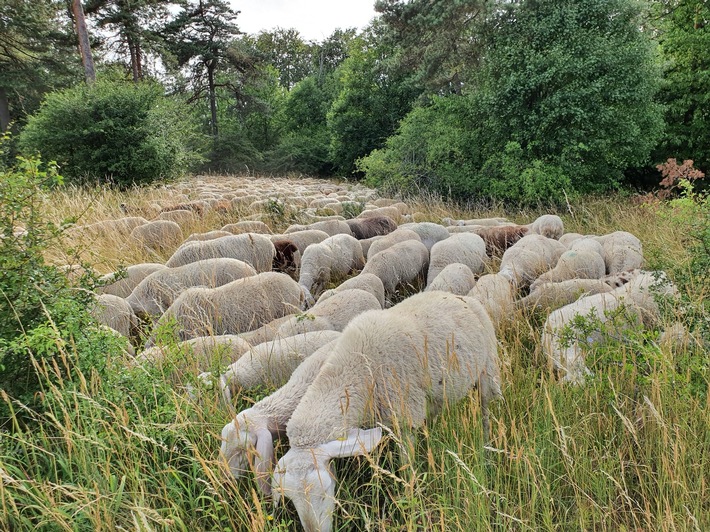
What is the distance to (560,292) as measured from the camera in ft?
15.4

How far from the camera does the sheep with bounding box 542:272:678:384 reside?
3.02 metres

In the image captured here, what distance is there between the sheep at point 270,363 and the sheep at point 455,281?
2.27 m

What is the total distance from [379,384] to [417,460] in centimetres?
47

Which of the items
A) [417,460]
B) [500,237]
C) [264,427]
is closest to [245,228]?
[500,237]

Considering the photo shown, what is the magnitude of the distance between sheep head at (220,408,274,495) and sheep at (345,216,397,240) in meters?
6.45

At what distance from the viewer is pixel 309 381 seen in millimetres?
2615

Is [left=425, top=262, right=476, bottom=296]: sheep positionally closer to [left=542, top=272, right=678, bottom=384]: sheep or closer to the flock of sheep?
the flock of sheep

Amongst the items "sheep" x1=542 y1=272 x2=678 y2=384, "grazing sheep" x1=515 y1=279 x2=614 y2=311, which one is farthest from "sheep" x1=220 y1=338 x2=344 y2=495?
"grazing sheep" x1=515 y1=279 x2=614 y2=311

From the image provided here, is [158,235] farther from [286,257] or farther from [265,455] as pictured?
[265,455]

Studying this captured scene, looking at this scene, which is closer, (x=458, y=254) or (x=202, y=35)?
(x=458, y=254)

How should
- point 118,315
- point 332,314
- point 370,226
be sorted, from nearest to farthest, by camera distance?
1. point 332,314
2. point 118,315
3. point 370,226

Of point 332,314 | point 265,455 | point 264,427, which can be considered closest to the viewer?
point 265,455

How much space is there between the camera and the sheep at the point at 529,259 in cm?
564

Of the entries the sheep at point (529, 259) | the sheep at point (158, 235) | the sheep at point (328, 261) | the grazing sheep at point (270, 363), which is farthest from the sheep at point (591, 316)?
the sheep at point (158, 235)
